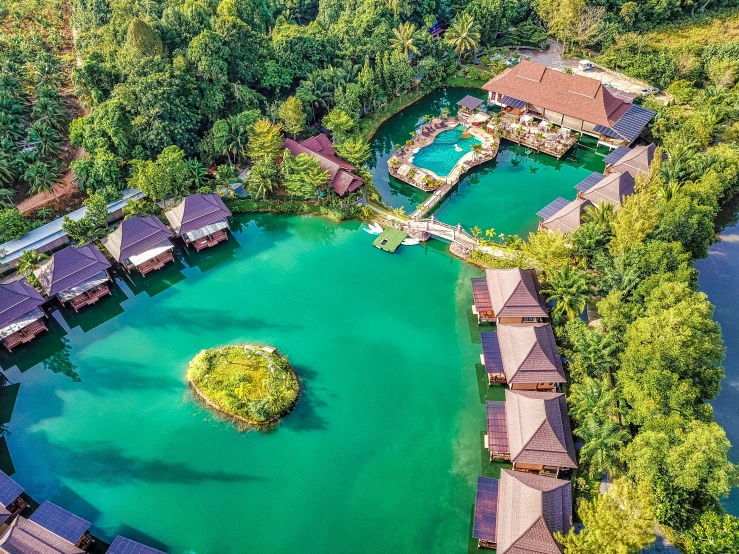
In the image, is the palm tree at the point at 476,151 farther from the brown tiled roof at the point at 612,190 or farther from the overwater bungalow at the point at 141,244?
the overwater bungalow at the point at 141,244

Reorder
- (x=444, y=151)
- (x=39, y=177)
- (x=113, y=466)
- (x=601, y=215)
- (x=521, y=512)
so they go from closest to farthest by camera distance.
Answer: (x=521, y=512) → (x=113, y=466) → (x=601, y=215) → (x=39, y=177) → (x=444, y=151)

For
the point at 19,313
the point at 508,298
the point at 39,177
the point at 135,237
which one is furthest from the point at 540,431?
the point at 39,177

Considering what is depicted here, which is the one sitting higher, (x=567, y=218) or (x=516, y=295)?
(x=567, y=218)

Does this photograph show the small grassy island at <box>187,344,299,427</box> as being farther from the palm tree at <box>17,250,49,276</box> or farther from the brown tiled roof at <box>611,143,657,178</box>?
the brown tiled roof at <box>611,143,657,178</box>

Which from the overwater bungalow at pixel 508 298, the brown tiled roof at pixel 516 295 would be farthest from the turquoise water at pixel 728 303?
the brown tiled roof at pixel 516 295

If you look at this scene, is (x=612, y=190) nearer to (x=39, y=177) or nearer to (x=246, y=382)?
(x=246, y=382)

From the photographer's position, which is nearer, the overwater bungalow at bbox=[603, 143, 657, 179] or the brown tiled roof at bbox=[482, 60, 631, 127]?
the overwater bungalow at bbox=[603, 143, 657, 179]

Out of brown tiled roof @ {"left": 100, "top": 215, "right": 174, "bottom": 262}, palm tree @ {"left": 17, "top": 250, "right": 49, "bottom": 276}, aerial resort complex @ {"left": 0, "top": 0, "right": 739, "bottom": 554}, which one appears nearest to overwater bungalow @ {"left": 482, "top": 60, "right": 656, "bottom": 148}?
aerial resort complex @ {"left": 0, "top": 0, "right": 739, "bottom": 554}
